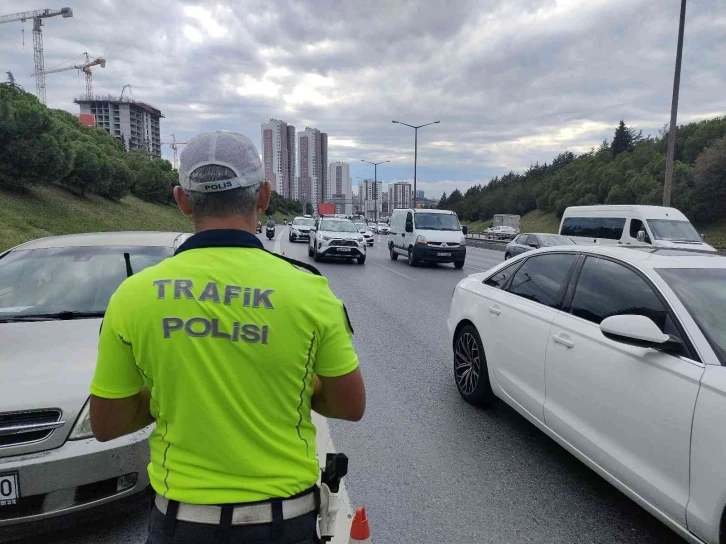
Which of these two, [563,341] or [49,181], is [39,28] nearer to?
[49,181]

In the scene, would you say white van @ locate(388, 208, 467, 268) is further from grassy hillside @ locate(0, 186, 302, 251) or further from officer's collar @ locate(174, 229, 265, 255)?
officer's collar @ locate(174, 229, 265, 255)

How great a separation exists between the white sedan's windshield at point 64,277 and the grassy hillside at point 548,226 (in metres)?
45.6

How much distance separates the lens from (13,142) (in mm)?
26484

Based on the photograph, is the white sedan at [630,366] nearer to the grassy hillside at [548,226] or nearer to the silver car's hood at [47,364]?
the silver car's hood at [47,364]

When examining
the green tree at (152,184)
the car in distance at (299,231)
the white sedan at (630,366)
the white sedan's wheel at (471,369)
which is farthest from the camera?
the green tree at (152,184)

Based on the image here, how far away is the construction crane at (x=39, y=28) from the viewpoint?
98.4m

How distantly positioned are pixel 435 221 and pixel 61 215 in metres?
21.5

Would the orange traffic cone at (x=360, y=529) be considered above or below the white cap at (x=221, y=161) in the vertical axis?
below

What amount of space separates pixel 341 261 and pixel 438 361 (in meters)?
14.8

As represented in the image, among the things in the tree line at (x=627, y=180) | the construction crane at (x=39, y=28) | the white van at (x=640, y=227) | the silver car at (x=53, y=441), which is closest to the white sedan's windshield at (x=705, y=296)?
the silver car at (x=53, y=441)

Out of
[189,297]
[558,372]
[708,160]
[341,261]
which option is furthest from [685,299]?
[708,160]

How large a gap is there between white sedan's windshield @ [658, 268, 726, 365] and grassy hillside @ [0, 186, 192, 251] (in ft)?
66.9

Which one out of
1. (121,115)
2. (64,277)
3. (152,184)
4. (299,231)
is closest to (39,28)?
(121,115)

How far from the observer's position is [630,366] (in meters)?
2.91
